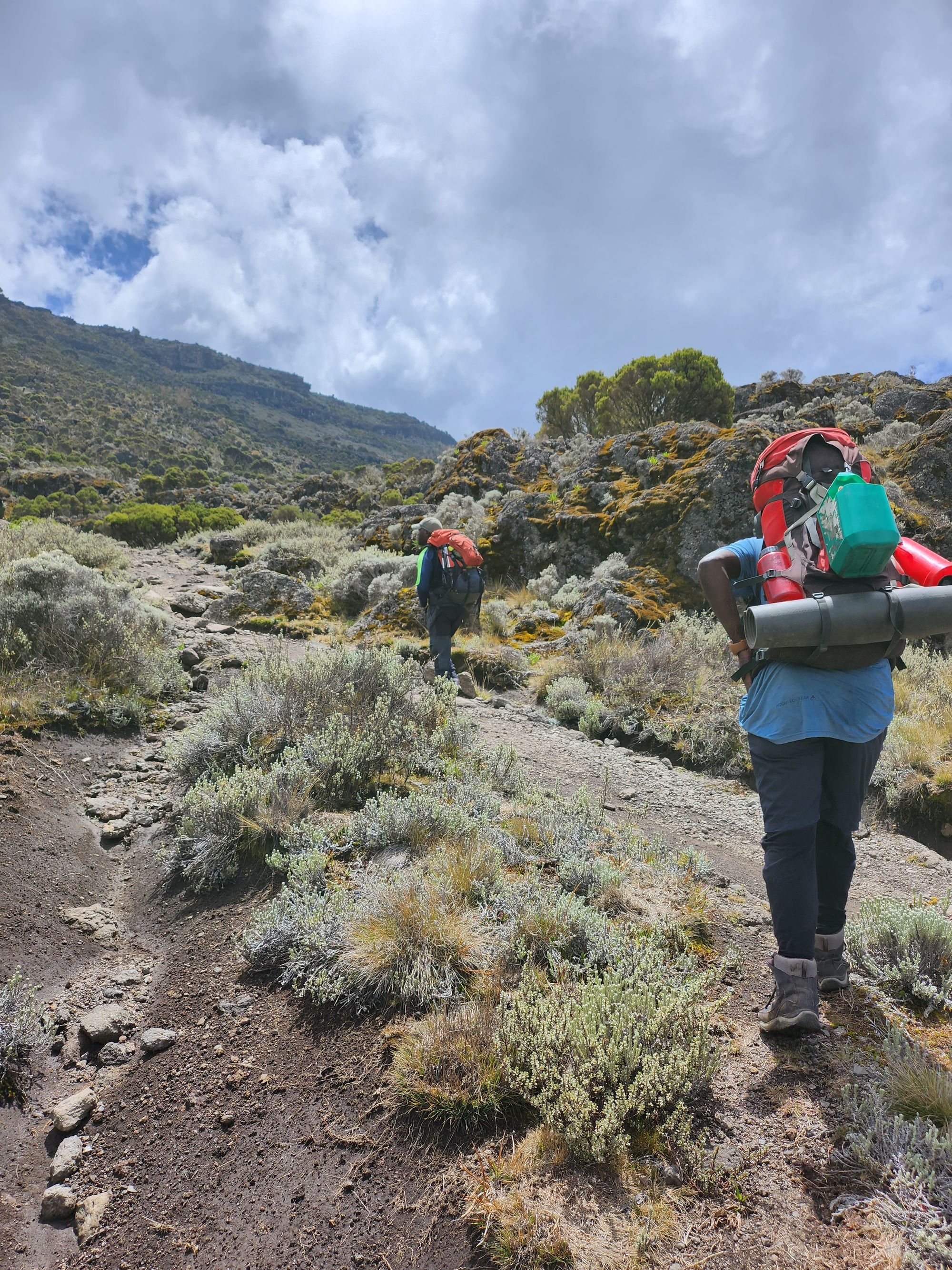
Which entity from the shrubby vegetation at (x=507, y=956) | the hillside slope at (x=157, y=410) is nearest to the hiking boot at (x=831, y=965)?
the shrubby vegetation at (x=507, y=956)

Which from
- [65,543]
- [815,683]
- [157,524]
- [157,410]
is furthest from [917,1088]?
[157,410]

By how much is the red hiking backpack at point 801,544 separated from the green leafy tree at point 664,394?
1955 centimetres

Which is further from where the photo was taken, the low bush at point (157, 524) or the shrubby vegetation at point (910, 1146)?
the low bush at point (157, 524)

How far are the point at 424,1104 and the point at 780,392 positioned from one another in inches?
981

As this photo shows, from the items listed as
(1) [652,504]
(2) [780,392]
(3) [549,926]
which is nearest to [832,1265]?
(3) [549,926]

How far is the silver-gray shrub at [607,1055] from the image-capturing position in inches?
64.2

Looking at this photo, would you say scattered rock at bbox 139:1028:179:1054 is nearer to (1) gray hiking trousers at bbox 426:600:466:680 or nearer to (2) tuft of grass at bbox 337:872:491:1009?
(2) tuft of grass at bbox 337:872:491:1009

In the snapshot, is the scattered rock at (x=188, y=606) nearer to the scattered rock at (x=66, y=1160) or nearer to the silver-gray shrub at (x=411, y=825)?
the silver-gray shrub at (x=411, y=825)

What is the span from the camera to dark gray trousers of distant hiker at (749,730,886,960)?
198cm

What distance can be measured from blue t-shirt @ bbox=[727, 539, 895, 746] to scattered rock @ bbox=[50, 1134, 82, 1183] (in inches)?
99.9

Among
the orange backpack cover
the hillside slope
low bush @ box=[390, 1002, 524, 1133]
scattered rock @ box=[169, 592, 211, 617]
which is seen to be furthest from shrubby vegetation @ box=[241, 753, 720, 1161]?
the hillside slope

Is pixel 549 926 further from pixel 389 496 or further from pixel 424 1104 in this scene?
pixel 389 496

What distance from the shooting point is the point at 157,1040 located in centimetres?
228

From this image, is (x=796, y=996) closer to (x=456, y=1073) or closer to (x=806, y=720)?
(x=806, y=720)
